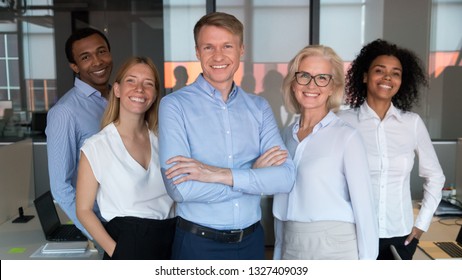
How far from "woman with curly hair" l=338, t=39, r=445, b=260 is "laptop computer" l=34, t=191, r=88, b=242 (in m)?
1.56

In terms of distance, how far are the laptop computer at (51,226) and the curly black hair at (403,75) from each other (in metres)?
1.58

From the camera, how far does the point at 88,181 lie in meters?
1.52

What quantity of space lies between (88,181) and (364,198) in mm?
920

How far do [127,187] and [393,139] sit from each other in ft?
3.36

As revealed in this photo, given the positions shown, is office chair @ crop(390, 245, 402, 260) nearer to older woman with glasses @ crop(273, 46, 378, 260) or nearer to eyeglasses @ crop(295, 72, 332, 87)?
older woman with glasses @ crop(273, 46, 378, 260)

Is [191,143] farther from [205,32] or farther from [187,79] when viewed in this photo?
[187,79]

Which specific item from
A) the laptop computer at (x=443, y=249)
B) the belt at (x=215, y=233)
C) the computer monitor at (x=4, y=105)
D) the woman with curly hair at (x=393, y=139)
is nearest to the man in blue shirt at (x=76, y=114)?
the belt at (x=215, y=233)

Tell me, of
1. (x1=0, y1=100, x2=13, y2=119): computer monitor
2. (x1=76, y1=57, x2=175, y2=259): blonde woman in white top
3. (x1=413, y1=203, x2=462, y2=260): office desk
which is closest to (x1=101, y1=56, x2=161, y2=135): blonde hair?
(x1=76, y1=57, x2=175, y2=259): blonde woman in white top

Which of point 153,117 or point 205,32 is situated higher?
point 205,32

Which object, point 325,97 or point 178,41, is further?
point 178,41

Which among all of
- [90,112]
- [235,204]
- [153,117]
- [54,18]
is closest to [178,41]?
[54,18]

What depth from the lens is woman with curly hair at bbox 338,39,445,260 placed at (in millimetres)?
1710

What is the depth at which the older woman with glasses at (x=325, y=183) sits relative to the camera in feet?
4.75

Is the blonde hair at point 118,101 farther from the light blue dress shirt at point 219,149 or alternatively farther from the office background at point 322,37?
the office background at point 322,37
